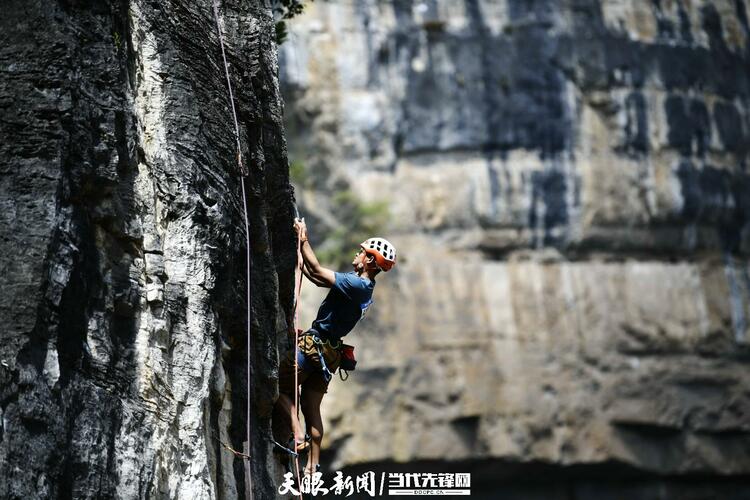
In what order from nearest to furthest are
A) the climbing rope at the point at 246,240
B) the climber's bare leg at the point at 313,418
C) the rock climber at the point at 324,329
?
the climbing rope at the point at 246,240 → the rock climber at the point at 324,329 → the climber's bare leg at the point at 313,418

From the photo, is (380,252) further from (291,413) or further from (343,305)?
(291,413)

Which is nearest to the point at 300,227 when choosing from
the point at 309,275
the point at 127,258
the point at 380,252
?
the point at 309,275

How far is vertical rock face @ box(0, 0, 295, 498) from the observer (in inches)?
244

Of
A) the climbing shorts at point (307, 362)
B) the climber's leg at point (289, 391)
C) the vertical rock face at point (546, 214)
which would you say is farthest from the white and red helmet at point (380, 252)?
the vertical rock face at point (546, 214)

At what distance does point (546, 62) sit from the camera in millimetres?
26906

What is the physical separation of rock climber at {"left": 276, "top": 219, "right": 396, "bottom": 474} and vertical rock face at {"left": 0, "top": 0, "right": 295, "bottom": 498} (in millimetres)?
419

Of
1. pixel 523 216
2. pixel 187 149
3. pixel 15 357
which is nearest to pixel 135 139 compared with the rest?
pixel 187 149

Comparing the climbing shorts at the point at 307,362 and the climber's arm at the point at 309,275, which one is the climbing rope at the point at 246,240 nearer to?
the climber's arm at the point at 309,275

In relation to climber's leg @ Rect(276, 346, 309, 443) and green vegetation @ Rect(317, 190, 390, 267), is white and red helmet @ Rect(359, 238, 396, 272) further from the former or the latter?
green vegetation @ Rect(317, 190, 390, 267)

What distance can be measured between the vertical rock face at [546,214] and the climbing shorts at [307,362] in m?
15.5

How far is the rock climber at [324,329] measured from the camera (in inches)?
345

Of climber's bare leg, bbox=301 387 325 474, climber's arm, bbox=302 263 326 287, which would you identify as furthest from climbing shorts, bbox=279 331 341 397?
climber's arm, bbox=302 263 326 287

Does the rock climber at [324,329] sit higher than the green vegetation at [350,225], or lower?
lower

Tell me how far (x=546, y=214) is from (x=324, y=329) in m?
18.0
